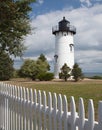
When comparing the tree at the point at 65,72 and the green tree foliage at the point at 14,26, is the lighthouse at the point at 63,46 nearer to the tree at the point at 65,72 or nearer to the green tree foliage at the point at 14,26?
the tree at the point at 65,72

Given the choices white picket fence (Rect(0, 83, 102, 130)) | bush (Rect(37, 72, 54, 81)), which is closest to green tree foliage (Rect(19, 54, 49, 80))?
bush (Rect(37, 72, 54, 81))

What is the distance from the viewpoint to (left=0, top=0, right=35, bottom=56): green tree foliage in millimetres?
13492

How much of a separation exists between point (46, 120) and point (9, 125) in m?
2.78

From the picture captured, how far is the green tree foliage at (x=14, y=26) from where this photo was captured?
44.3ft

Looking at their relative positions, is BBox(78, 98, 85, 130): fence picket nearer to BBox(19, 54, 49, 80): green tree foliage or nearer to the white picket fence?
the white picket fence

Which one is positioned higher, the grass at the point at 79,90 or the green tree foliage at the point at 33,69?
the green tree foliage at the point at 33,69

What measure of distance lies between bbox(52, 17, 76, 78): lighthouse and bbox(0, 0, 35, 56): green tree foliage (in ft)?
160

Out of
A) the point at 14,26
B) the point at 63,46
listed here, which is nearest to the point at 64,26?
the point at 63,46

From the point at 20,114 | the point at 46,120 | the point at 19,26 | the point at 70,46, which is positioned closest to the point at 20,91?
the point at 20,114

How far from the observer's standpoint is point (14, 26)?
14680 millimetres

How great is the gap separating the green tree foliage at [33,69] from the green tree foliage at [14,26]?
146 ft

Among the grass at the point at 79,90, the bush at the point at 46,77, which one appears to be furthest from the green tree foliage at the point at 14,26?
the bush at the point at 46,77

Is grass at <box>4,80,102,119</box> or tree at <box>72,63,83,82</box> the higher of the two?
tree at <box>72,63,83,82</box>

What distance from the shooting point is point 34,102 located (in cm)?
674
